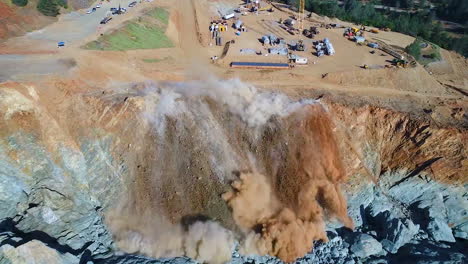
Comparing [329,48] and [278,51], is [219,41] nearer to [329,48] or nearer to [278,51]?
[278,51]

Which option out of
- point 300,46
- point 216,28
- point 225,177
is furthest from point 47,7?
point 225,177

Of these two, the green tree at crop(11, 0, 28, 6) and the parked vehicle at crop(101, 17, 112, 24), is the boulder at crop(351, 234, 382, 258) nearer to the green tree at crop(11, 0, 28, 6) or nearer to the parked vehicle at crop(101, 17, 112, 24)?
the parked vehicle at crop(101, 17, 112, 24)

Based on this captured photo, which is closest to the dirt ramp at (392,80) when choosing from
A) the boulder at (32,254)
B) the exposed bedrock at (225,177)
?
the exposed bedrock at (225,177)

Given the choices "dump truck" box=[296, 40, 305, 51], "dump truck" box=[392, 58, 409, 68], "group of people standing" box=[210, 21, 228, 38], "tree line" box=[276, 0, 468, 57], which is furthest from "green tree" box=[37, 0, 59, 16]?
"dump truck" box=[392, 58, 409, 68]

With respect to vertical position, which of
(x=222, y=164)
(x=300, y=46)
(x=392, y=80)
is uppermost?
(x=300, y=46)

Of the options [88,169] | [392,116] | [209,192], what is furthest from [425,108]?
[88,169]
